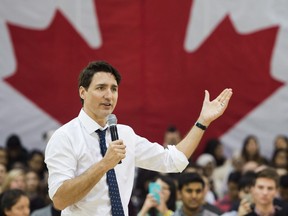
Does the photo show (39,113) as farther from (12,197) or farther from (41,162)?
(12,197)

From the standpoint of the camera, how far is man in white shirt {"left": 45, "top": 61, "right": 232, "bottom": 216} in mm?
4434

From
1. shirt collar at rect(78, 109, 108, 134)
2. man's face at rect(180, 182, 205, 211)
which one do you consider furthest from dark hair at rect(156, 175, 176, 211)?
shirt collar at rect(78, 109, 108, 134)

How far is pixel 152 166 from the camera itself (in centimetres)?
502

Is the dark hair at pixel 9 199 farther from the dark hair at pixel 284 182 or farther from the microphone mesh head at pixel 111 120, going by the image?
the dark hair at pixel 284 182

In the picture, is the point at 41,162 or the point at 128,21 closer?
the point at 41,162

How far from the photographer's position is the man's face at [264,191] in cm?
714

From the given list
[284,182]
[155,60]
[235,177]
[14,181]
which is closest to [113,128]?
[284,182]

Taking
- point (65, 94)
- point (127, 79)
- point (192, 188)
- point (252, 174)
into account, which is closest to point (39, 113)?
point (65, 94)

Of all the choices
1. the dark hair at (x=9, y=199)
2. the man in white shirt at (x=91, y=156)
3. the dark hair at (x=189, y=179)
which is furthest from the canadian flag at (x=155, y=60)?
the man in white shirt at (x=91, y=156)

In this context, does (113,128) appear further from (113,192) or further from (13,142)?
(13,142)

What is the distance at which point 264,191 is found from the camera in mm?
7199

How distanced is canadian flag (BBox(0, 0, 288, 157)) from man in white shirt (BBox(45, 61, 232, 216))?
736 cm

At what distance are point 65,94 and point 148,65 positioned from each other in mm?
1210

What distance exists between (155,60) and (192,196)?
16.9 feet
